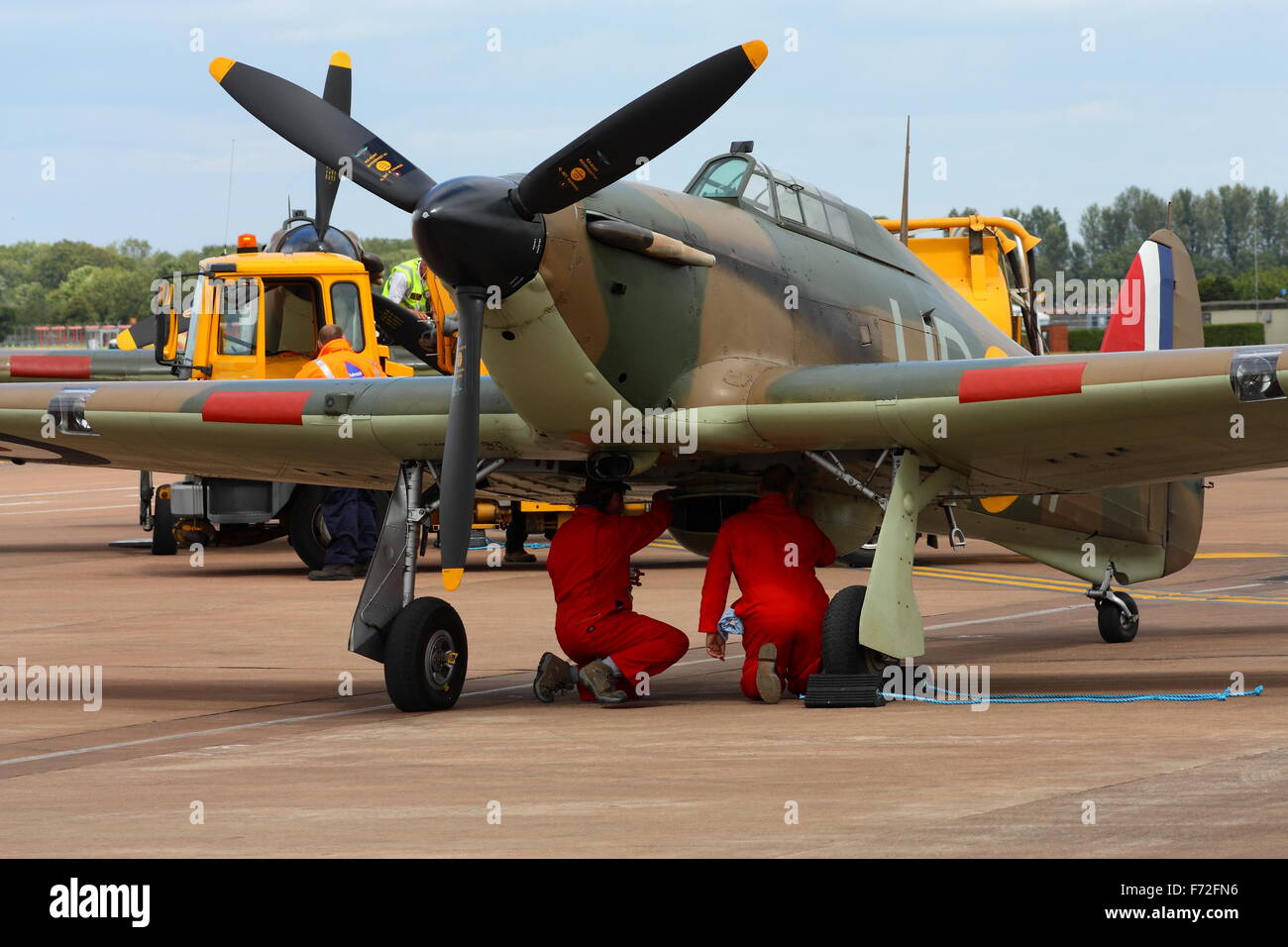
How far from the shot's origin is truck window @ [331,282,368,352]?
21266 millimetres

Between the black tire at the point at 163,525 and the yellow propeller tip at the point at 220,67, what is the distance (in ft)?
40.9

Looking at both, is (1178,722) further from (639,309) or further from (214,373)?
(214,373)

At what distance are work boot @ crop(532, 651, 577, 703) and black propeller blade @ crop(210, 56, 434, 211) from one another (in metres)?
3.06

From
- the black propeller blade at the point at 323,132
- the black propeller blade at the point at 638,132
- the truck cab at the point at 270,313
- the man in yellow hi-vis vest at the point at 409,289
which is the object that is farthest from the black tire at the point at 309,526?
the black propeller blade at the point at 638,132

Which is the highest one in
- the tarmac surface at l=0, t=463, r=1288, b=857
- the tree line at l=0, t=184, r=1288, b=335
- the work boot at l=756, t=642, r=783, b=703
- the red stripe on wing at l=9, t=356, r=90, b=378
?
the tree line at l=0, t=184, r=1288, b=335

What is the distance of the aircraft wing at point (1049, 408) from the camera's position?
31.5ft

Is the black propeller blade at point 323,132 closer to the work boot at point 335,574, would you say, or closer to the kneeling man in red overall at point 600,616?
the kneeling man in red overall at point 600,616

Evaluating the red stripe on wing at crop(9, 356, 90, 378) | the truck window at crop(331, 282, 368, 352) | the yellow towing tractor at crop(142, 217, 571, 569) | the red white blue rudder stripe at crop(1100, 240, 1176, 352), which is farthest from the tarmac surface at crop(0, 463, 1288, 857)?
the red stripe on wing at crop(9, 356, 90, 378)

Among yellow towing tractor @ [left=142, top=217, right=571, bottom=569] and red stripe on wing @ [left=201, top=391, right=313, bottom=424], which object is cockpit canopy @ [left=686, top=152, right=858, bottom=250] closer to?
red stripe on wing @ [left=201, top=391, right=313, bottom=424]

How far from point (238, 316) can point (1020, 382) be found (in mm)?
13707

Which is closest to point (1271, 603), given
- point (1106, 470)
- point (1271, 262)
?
point (1106, 470)

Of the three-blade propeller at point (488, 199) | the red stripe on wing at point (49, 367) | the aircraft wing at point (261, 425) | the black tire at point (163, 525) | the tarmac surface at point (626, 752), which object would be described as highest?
the red stripe on wing at point (49, 367)

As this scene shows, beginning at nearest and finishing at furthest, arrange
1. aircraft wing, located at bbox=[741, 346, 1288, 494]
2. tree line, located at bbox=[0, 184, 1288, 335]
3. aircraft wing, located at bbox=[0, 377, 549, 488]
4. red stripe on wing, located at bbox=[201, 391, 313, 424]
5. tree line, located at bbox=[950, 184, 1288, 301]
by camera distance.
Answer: aircraft wing, located at bbox=[741, 346, 1288, 494]
aircraft wing, located at bbox=[0, 377, 549, 488]
red stripe on wing, located at bbox=[201, 391, 313, 424]
tree line, located at bbox=[0, 184, 1288, 335]
tree line, located at bbox=[950, 184, 1288, 301]

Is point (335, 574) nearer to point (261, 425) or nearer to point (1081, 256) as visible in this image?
point (261, 425)
